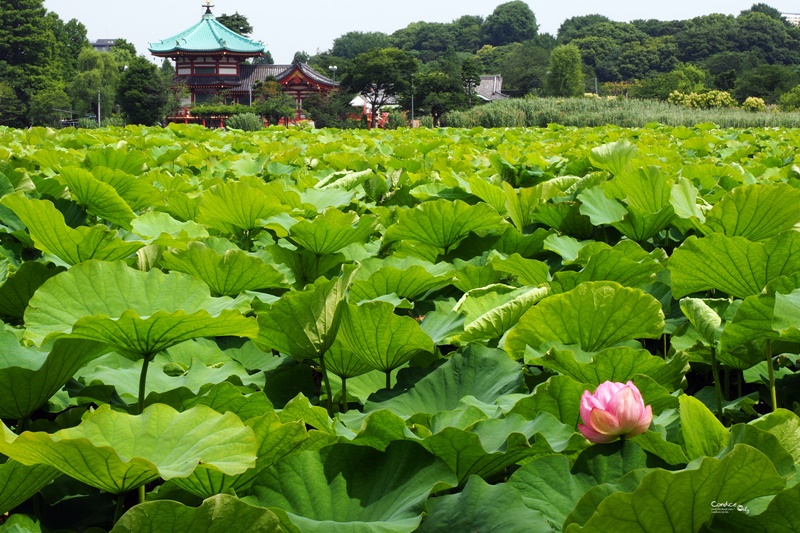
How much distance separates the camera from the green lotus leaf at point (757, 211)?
43.6 inches

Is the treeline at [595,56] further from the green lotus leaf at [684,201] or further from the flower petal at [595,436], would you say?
the flower petal at [595,436]

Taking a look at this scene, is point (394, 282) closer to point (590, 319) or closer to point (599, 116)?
point (590, 319)

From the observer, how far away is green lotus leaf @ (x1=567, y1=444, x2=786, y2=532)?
0.42 metres

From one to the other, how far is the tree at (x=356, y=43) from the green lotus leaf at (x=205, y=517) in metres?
86.9

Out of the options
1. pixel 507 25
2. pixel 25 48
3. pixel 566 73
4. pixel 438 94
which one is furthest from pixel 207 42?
pixel 507 25

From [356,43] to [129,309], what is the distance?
293 feet

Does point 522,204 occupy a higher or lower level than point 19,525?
higher

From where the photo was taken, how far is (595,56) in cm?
7162

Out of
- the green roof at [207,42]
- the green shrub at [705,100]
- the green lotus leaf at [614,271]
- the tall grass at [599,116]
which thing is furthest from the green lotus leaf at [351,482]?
the green roof at [207,42]

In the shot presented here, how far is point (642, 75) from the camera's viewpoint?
68.3 metres

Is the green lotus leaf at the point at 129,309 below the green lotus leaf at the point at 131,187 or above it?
below

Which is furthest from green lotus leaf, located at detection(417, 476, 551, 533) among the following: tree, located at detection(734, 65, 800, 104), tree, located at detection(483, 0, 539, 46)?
tree, located at detection(483, 0, 539, 46)

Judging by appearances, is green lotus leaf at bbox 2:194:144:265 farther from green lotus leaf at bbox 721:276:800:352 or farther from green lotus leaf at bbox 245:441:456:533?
green lotus leaf at bbox 721:276:800:352

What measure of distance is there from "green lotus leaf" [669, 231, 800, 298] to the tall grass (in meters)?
13.1
